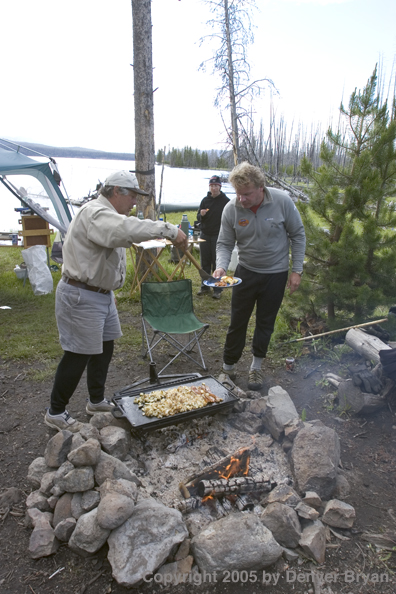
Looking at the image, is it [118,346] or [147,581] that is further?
[118,346]

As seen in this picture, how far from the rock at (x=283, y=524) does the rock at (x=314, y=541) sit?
1.4 inches

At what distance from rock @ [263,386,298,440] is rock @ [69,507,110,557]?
1.32 m

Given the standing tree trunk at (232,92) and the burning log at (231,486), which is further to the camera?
the standing tree trunk at (232,92)

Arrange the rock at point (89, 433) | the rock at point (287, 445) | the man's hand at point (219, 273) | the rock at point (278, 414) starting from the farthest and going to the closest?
1. the man's hand at point (219, 273)
2. the rock at point (278, 414)
3. the rock at point (287, 445)
4. the rock at point (89, 433)

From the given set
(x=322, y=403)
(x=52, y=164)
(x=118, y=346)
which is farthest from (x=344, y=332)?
(x=52, y=164)

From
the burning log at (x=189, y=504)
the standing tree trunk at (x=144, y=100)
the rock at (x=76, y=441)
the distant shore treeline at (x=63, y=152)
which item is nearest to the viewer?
the burning log at (x=189, y=504)

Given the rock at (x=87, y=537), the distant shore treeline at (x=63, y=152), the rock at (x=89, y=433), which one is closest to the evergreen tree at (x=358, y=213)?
the rock at (x=89, y=433)

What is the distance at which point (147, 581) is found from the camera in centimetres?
184

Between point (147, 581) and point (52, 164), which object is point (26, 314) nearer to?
point (52, 164)

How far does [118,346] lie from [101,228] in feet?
8.76

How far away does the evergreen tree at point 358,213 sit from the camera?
4129 millimetres

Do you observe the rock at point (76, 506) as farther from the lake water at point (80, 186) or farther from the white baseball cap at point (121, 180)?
the lake water at point (80, 186)

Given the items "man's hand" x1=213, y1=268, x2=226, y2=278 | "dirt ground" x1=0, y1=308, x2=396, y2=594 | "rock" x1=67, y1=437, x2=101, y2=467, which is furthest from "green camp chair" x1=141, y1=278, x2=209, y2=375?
"rock" x1=67, y1=437, x2=101, y2=467

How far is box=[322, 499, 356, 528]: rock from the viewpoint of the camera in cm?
216
